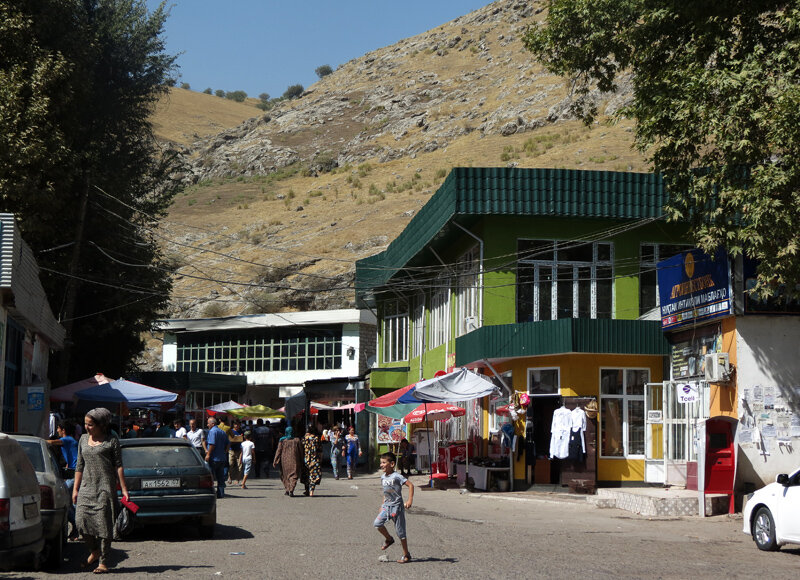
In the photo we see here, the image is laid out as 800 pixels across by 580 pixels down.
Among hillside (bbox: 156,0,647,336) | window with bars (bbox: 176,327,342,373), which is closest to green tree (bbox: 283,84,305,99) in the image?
hillside (bbox: 156,0,647,336)

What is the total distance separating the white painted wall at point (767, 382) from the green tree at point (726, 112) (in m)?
1.10

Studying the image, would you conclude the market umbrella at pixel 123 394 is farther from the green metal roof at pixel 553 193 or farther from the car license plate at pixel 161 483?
the car license plate at pixel 161 483

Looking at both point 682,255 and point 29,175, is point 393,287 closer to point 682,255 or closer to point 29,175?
point 29,175

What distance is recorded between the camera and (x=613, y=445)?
25.3 meters

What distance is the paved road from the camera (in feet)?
37.0

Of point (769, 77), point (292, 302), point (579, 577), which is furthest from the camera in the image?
point (292, 302)

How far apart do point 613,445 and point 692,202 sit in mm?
9032

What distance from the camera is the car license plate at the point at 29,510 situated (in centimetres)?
993

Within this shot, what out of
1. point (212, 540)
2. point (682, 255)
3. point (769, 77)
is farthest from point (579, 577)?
point (682, 255)

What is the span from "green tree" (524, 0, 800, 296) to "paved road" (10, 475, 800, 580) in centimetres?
461

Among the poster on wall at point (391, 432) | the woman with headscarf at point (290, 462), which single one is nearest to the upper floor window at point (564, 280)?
the woman with headscarf at point (290, 462)

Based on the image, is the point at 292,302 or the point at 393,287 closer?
the point at 393,287

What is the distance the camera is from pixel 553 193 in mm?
26531

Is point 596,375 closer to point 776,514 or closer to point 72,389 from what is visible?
point 776,514
